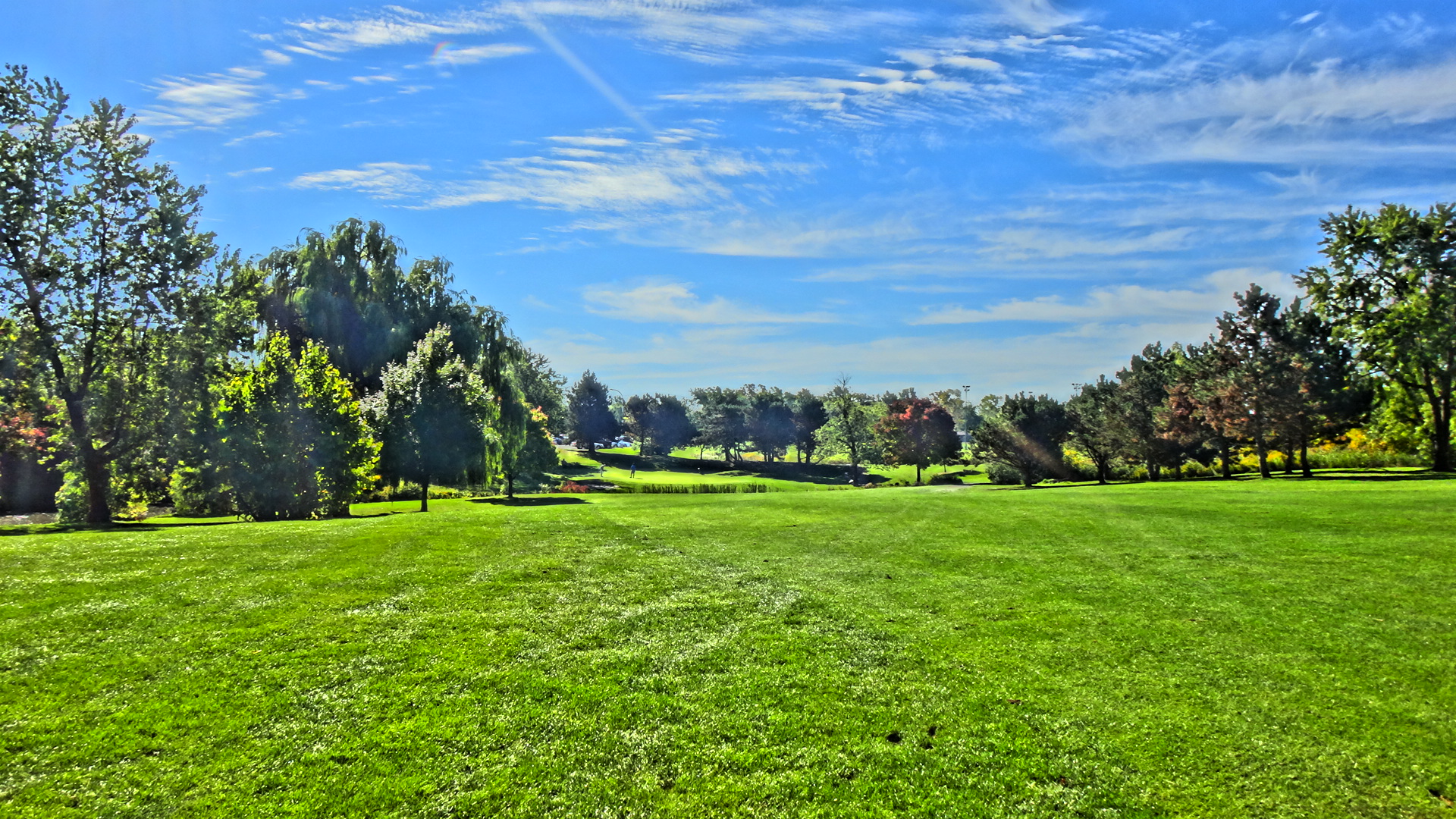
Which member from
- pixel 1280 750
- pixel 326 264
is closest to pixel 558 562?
pixel 1280 750

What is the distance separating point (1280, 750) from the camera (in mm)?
5504

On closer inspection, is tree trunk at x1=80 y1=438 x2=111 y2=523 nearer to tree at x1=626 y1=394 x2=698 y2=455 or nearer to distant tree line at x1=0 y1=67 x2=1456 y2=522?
distant tree line at x1=0 y1=67 x2=1456 y2=522

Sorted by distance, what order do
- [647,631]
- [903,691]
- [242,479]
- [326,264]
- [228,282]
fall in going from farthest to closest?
[326,264] → [228,282] → [242,479] → [647,631] → [903,691]

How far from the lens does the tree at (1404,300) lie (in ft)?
101

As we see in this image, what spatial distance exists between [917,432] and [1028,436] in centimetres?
1217

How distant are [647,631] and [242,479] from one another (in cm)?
1900

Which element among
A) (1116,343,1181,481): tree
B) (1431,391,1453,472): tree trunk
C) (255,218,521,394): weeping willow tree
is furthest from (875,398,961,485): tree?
(255,218,521,394): weeping willow tree

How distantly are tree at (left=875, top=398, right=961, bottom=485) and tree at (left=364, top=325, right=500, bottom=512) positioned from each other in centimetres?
4335

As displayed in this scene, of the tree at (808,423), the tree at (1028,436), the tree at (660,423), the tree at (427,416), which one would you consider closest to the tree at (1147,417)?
the tree at (1028,436)

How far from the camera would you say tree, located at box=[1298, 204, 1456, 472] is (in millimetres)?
30828

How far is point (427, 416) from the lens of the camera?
26.8 metres

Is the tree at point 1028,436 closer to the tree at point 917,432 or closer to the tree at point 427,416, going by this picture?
the tree at point 917,432

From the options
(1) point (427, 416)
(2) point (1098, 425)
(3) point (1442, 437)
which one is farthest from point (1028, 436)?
(1) point (427, 416)

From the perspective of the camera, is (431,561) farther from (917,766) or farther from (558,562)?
(917,766)
